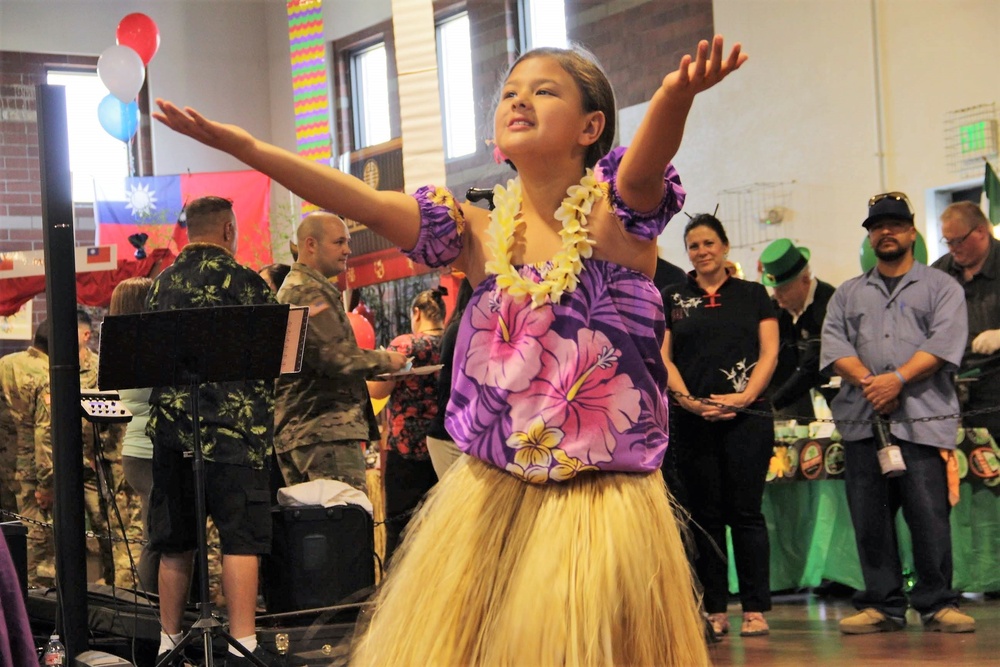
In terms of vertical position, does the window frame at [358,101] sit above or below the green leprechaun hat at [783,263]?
above

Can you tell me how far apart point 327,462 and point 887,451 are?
85.2 inches

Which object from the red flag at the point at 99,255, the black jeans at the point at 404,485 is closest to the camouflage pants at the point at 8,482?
the red flag at the point at 99,255

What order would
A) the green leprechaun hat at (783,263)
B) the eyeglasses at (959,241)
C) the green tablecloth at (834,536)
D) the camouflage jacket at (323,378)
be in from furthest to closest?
the green leprechaun hat at (783,263), the eyeglasses at (959,241), the green tablecloth at (834,536), the camouflage jacket at (323,378)

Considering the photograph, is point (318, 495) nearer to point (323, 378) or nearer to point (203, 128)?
point (323, 378)

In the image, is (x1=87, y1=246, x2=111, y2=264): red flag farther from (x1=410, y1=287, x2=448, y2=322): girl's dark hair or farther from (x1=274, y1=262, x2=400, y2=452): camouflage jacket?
(x1=274, y1=262, x2=400, y2=452): camouflage jacket

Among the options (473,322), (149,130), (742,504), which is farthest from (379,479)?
(149,130)

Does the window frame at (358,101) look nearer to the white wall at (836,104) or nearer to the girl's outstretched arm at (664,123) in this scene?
the white wall at (836,104)

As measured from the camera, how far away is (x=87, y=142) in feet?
41.1

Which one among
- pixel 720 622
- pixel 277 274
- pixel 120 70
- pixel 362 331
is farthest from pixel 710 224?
pixel 120 70

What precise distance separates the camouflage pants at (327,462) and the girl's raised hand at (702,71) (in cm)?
299

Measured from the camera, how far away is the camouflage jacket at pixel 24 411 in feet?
20.6

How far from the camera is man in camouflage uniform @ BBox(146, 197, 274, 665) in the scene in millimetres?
3947

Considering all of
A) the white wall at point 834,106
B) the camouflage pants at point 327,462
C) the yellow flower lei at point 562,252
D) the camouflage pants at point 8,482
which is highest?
the white wall at point 834,106

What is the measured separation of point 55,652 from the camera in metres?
3.66
